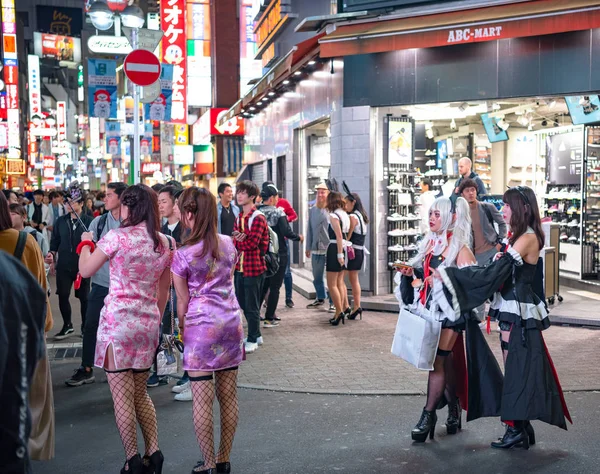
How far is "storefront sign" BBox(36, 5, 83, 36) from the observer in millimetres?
77600

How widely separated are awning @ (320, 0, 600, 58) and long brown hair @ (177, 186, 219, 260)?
740 cm

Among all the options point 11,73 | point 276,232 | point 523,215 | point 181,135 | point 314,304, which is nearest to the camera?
point 523,215

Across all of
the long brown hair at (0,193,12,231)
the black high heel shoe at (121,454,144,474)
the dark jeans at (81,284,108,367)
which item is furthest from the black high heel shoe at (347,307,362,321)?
the long brown hair at (0,193,12,231)

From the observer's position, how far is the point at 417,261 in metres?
5.79

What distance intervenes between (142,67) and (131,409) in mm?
7389

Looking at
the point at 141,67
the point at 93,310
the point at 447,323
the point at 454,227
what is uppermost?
the point at 141,67

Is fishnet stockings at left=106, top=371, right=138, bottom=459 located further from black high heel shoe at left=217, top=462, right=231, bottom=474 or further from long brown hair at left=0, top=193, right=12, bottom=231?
long brown hair at left=0, top=193, right=12, bottom=231

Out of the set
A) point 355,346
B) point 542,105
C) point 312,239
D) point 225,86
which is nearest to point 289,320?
point 312,239

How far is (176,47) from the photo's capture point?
92.3 feet

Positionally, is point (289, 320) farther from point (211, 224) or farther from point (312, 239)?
point (211, 224)

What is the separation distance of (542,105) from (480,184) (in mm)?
3530

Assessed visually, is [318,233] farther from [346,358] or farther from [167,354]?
[167,354]

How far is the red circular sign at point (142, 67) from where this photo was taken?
11000 mm

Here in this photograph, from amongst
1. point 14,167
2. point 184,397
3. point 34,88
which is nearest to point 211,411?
point 184,397
